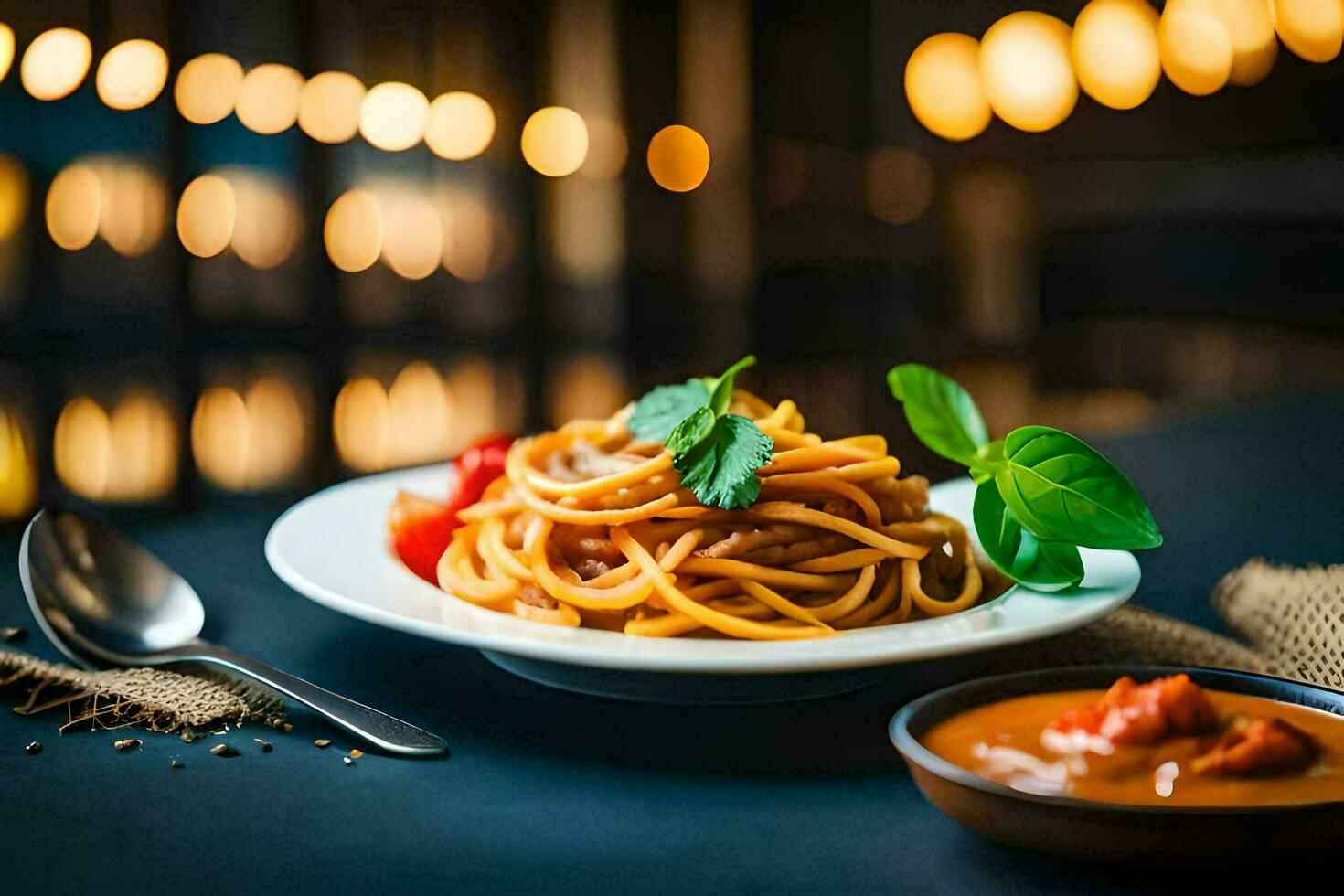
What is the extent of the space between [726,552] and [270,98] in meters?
4.67

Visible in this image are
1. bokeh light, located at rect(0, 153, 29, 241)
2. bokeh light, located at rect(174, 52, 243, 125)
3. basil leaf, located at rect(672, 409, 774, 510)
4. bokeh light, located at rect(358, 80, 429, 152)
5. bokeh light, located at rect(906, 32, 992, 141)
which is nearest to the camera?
basil leaf, located at rect(672, 409, 774, 510)

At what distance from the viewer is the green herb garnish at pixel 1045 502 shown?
1368mm

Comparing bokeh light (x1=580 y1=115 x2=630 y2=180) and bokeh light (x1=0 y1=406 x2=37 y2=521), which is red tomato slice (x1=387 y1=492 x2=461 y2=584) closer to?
bokeh light (x1=0 y1=406 x2=37 y2=521)

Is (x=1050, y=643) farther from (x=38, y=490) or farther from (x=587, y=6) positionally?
(x=587, y=6)

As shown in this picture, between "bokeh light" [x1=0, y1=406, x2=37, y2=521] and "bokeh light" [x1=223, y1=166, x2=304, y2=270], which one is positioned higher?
"bokeh light" [x1=223, y1=166, x2=304, y2=270]

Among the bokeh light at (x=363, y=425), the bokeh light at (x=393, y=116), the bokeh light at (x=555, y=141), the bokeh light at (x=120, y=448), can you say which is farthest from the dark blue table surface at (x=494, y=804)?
the bokeh light at (x=555, y=141)

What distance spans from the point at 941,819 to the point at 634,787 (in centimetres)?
28

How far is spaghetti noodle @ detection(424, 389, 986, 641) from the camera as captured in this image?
1523mm

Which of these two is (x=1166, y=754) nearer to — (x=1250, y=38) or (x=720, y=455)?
(x=720, y=455)

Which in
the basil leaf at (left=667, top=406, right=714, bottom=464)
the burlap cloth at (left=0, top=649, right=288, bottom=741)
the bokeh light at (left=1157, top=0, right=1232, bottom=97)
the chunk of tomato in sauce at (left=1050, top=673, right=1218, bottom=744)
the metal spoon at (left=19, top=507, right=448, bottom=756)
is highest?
the bokeh light at (left=1157, top=0, right=1232, bottom=97)

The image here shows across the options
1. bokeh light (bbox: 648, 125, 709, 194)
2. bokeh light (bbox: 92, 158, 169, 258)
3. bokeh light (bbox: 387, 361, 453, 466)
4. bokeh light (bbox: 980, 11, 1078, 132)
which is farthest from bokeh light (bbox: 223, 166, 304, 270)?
bokeh light (bbox: 980, 11, 1078, 132)

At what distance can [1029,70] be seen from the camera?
675 centimetres

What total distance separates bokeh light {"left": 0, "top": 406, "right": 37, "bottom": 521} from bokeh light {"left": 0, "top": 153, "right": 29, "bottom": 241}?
0.63 meters

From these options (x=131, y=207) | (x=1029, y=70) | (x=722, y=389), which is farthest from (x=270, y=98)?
(x=722, y=389)
